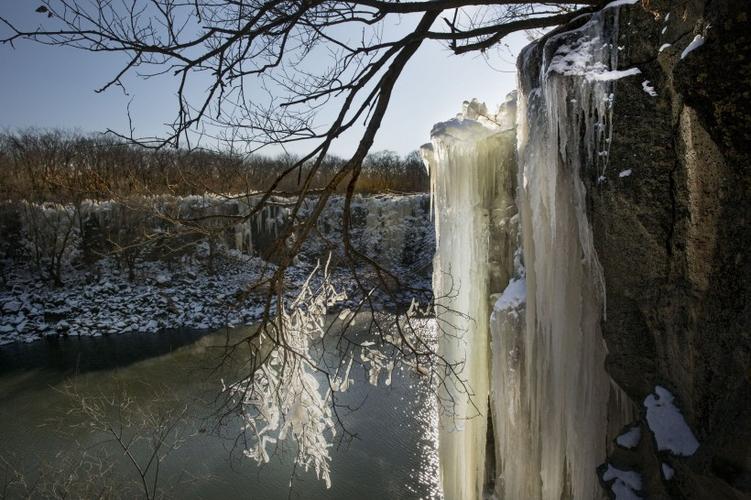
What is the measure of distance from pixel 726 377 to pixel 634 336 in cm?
57

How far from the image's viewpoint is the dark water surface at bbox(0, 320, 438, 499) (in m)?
7.37

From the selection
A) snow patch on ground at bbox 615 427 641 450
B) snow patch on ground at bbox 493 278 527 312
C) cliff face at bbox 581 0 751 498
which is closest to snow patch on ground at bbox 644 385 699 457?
cliff face at bbox 581 0 751 498

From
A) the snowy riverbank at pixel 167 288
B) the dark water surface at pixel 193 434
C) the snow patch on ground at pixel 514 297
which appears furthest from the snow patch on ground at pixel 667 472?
the snowy riverbank at pixel 167 288

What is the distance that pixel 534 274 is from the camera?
3662 mm

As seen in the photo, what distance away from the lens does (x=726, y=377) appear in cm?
225

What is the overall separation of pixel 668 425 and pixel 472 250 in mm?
2715

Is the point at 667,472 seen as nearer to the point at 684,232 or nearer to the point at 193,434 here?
the point at 684,232

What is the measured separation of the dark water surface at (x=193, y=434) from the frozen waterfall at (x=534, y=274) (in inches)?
81.1

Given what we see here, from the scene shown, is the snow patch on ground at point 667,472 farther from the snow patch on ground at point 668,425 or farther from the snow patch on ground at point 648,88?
the snow patch on ground at point 648,88

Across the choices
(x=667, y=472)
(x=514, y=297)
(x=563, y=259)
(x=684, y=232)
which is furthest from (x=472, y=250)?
(x=667, y=472)

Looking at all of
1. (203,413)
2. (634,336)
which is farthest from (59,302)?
(634,336)

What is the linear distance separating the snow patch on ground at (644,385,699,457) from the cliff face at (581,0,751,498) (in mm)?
40

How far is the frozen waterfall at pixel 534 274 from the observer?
2.89 meters

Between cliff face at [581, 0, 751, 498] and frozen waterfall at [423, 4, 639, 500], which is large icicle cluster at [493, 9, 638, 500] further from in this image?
cliff face at [581, 0, 751, 498]
